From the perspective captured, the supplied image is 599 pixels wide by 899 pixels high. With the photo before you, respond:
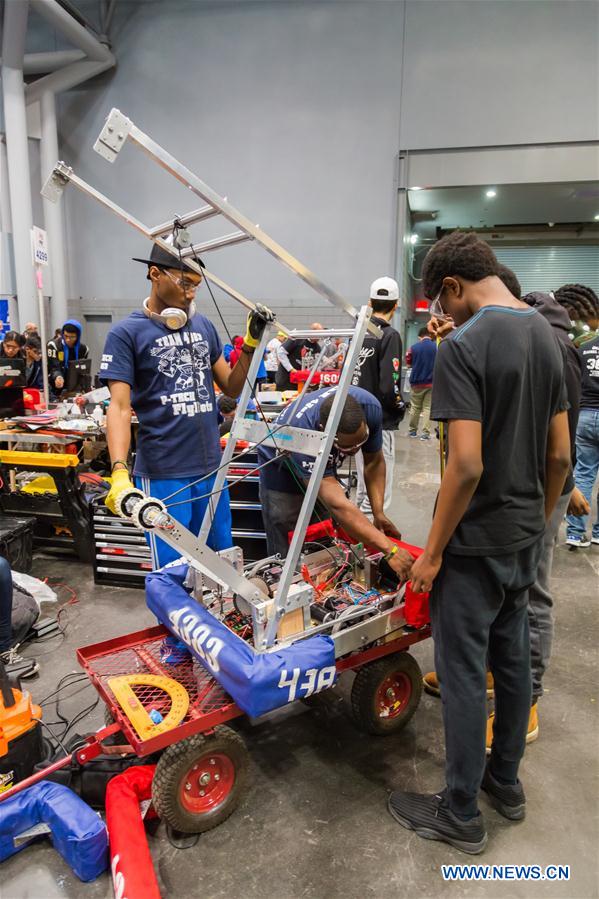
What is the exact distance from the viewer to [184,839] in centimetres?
182

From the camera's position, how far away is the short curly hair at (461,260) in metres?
1.58

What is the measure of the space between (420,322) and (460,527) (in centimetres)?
1492

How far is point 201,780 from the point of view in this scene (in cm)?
183

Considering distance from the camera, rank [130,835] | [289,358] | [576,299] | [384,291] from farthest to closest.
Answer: [289,358], [384,291], [576,299], [130,835]

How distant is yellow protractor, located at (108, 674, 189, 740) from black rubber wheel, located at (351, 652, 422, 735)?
717 mm

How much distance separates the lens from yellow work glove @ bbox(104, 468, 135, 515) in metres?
1.71

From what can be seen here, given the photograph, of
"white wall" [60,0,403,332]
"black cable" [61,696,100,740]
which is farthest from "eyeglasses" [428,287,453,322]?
"white wall" [60,0,403,332]

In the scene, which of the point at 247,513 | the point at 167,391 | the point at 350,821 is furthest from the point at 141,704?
the point at 247,513

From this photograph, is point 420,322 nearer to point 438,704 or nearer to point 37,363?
point 37,363

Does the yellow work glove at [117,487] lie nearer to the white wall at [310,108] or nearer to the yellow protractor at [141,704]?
the yellow protractor at [141,704]

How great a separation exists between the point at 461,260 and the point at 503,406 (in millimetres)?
439

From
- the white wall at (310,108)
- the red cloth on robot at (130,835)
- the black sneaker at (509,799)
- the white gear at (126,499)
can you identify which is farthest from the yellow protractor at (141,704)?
the white wall at (310,108)

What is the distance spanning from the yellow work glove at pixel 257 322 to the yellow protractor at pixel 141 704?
1.32 metres

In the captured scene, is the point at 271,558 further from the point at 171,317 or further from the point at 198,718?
the point at 171,317
